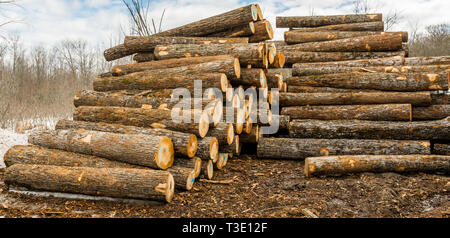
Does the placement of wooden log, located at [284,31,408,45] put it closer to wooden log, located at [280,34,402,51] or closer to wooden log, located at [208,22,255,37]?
wooden log, located at [280,34,402,51]

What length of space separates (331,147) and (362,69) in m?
3.15

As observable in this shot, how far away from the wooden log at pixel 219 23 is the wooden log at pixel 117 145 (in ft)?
13.8

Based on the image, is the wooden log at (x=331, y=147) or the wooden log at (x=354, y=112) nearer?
the wooden log at (x=331, y=147)

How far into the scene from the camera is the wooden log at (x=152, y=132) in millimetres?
5207

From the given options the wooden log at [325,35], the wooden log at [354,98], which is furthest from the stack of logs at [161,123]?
the wooden log at [325,35]

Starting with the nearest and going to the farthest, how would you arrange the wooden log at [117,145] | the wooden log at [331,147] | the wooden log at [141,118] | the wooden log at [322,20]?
the wooden log at [117,145]
the wooden log at [141,118]
the wooden log at [331,147]
the wooden log at [322,20]

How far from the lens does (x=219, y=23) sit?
8.20m

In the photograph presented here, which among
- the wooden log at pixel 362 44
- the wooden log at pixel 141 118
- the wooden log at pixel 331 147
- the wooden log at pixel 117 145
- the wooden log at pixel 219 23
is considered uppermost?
the wooden log at pixel 219 23

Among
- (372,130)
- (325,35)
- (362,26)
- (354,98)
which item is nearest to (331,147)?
(372,130)

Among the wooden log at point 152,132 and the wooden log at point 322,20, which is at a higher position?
the wooden log at point 322,20

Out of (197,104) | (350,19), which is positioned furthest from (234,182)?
(350,19)

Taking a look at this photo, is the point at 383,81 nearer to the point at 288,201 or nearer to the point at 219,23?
the point at 219,23

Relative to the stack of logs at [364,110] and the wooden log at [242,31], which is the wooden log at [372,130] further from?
the wooden log at [242,31]

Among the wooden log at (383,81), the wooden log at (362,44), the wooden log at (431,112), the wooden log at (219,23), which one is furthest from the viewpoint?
the wooden log at (362,44)
